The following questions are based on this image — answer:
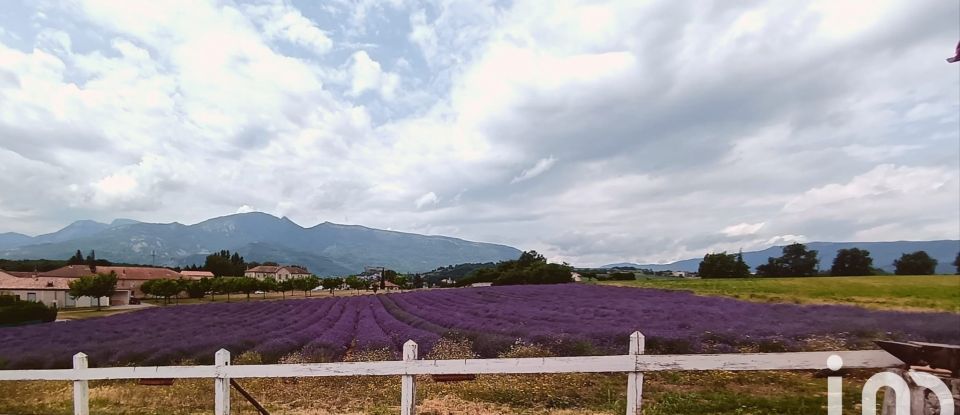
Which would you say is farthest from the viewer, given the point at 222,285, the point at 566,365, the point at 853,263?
the point at 222,285

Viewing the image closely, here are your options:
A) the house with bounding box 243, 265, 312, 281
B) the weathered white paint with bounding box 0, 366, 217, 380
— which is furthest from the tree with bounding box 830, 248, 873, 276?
the house with bounding box 243, 265, 312, 281

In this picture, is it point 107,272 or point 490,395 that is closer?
point 490,395

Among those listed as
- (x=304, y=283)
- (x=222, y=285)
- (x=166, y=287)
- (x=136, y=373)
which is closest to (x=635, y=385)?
(x=136, y=373)

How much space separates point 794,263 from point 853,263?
604 cm

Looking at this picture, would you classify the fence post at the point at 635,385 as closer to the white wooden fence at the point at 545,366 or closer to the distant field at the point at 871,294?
the white wooden fence at the point at 545,366

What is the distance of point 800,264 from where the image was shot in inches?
2510

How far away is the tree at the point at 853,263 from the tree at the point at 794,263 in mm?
2300

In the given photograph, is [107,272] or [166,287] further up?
[107,272]

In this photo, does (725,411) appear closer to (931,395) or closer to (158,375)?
(931,395)

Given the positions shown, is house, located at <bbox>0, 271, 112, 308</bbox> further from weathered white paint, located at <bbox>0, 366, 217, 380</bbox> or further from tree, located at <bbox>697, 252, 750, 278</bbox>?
tree, located at <bbox>697, 252, 750, 278</bbox>

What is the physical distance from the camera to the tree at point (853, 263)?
60.1 m

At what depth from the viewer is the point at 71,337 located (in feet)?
69.8

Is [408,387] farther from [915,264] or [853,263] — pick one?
[853,263]

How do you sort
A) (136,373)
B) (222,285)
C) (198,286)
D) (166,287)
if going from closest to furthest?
(136,373), (166,287), (198,286), (222,285)
